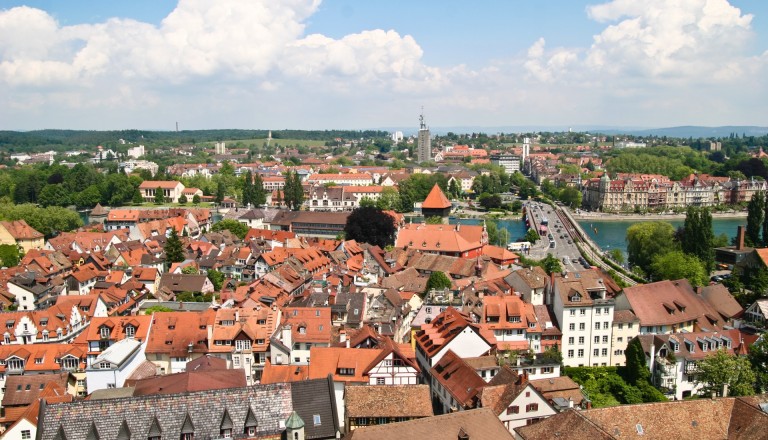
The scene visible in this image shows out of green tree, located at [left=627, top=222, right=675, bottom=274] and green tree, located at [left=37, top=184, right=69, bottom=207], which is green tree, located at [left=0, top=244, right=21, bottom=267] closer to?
green tree, located at [left=37, top=184, right=69, bottom=207]

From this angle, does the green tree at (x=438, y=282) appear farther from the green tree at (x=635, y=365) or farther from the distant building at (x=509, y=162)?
the distant building at (x=509, y=162)

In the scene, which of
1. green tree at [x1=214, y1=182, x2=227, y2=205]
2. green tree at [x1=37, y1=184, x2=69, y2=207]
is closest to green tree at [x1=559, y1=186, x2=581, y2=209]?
green tree at [x1=214, y1=182, x2=227, y2=205]

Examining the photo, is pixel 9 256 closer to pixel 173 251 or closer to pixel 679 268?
pixel 173 251

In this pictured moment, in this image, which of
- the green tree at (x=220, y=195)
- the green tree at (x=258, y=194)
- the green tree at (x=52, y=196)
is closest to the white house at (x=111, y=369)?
the green tree at (x=258, y=194)

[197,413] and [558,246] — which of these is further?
[558,246]

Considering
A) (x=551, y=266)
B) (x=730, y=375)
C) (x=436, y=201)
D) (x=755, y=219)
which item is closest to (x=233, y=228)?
(x=436, y=201)

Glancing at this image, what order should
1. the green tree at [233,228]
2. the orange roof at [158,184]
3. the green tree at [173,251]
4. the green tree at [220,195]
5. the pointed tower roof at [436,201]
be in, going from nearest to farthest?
1. the green tree at [173,251]
2. the green tree at [233,228]
3. the pointed tower roof at [436,201]
4. the green tree at [220,195]
5. the orange roof at [158,184]
